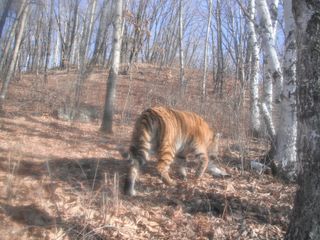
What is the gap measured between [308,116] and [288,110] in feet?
8.86

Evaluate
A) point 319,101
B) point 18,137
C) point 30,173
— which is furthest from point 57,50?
point 319,101

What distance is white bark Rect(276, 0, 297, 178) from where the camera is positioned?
19.2 ft

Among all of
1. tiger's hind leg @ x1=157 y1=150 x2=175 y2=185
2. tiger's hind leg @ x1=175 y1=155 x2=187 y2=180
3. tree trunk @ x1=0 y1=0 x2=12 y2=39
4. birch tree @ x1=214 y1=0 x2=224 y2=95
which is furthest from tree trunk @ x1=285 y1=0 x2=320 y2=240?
birch tree @ x1=214 y1=0 x2=224 y2=95

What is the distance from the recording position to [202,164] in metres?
6.33

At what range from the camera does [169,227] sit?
4410mm

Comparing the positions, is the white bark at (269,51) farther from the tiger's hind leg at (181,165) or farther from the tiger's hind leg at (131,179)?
the tiger's hind leg at (131,179)

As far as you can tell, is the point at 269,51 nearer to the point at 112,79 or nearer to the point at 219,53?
the point at 112,79

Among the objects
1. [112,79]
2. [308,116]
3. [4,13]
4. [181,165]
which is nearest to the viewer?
[308,116]

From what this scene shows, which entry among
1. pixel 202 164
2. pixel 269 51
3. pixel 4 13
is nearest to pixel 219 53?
pixel 4 13

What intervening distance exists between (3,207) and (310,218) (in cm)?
303

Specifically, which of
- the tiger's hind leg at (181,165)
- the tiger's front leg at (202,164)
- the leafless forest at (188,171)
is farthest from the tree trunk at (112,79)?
the tiger's front leg at (202,164)

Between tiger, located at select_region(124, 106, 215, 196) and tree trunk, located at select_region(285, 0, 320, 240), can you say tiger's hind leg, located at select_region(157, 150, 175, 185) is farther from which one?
tree trunk, located at select_region(285, 0, 320, 240)

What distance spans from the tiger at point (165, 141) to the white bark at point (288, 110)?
119 centimetres

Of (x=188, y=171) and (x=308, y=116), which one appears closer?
(x=308, y=116)
